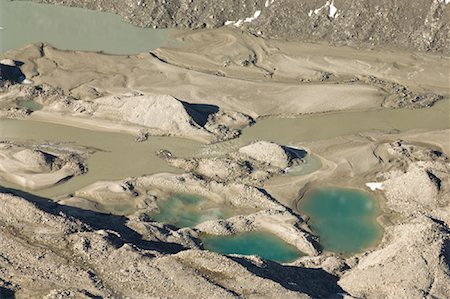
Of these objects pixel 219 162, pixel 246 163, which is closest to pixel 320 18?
pixel 246 163

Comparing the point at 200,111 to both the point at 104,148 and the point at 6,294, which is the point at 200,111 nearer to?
the point at 104,148

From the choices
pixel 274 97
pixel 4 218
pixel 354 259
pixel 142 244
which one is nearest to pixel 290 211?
pixel 354 259

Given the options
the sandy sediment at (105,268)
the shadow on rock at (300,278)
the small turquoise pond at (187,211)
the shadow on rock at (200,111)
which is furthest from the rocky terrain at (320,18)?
the sandy sediment at (105,268)

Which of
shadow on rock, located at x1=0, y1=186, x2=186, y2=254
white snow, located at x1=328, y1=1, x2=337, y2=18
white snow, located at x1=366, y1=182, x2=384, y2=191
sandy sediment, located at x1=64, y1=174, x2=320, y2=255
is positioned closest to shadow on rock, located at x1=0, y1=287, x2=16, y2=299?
shadow on rock, located at x1=0, y1=186, x2=186, y2=254

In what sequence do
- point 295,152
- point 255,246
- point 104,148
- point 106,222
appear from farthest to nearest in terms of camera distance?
point 104,148, point 295,152, point 106,222, point 255,246

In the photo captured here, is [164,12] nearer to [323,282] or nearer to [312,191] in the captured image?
[312,191]

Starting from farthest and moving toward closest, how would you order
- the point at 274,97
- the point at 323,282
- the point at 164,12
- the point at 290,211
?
the point at 164,12, the point at 274,97, the point at 290,211, the point at 323,282

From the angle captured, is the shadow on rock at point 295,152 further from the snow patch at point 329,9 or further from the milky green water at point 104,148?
the snow patch at point 329,9
